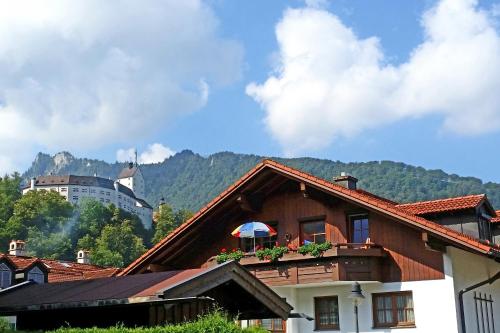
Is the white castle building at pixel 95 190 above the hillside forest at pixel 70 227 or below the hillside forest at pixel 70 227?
above

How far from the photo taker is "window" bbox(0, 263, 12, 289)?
2913cm

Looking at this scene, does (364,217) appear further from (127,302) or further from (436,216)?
(127,302)

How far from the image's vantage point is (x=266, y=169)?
25.0 meters

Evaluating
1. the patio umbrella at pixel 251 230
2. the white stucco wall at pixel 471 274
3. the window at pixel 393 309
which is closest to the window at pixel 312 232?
the patio umbrella at pixel 251 230

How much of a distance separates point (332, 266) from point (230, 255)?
396 cm

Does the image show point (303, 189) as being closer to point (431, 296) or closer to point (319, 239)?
point (319, 239)

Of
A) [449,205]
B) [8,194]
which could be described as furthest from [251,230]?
[8,194]

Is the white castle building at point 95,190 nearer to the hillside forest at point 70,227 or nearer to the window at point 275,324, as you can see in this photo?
the hillside forest at point 70,227

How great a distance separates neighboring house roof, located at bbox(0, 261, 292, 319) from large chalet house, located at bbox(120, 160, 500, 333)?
818 cm

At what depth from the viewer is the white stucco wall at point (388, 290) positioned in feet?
70.2

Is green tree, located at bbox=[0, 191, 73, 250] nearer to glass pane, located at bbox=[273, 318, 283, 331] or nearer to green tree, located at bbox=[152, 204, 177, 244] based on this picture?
green tree, located at bbox=[152, 204, 177, 244]

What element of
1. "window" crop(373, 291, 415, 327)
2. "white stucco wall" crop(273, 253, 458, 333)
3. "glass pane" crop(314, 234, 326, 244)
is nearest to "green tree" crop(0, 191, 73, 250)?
"white stucco wall" crop(273, 253, 458, 333)

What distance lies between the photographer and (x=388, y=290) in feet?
74.2

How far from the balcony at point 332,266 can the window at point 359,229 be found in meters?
0.62
